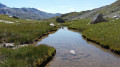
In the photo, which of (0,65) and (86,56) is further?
(86,56)

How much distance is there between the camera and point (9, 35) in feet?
76.0

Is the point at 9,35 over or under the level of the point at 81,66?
over

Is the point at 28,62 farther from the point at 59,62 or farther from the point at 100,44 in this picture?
the point at 100,44

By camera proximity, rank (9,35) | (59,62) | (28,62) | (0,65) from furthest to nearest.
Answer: (9,35) < (59,62) < (28,62) < (0,65)

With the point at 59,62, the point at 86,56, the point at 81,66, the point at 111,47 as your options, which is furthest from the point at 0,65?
the point at 111,47

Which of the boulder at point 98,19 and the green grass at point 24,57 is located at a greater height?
the boulder at point 98,19

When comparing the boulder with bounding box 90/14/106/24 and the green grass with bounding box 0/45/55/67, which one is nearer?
the green grass with bounding box 0/45/55/67

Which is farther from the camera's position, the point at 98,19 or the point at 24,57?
the point at 98,19

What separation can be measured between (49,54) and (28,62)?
3775mm

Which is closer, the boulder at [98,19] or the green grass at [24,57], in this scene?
the green grass at [24,57]

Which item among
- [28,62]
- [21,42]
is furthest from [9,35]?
[28,62]

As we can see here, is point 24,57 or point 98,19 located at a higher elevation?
point 98,19

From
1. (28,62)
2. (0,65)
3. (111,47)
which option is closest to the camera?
(0,65)

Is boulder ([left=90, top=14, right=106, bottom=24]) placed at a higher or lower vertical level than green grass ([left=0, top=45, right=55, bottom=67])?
higher
